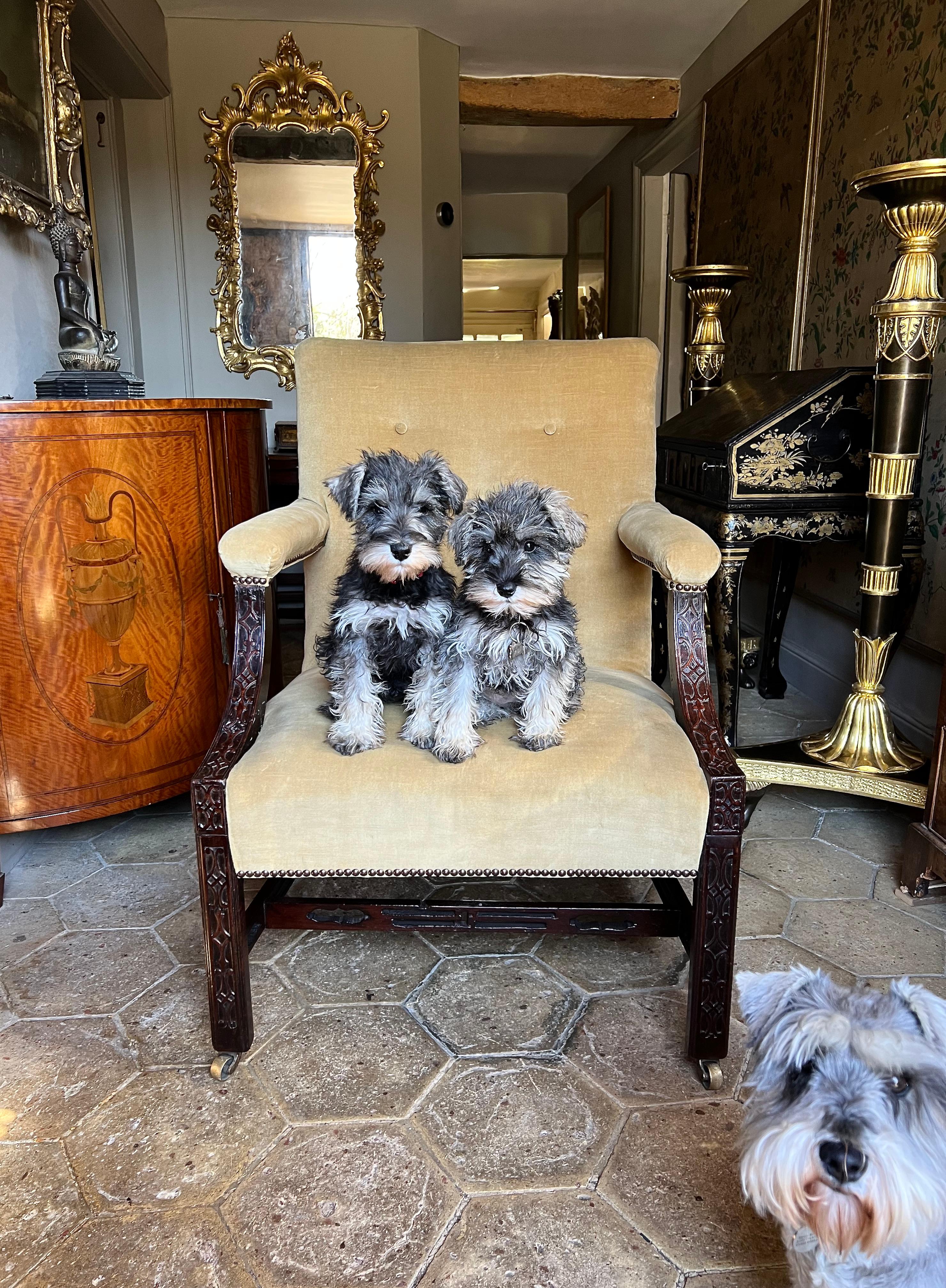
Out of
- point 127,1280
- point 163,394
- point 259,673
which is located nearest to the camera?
point 127,1280

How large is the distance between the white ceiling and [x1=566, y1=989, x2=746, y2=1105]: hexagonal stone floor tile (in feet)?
18.2

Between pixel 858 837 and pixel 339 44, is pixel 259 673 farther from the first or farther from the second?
pixel 339 44

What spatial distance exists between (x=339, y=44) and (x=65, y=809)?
5183 millimetres

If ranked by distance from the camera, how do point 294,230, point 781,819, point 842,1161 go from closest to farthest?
1. point 842,1161
2. point 781,819
3. point 294,230

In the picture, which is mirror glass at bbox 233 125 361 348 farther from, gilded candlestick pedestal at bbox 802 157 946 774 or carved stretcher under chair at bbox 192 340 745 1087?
gilded candlestick pedestal at bbox 802 157 946 774

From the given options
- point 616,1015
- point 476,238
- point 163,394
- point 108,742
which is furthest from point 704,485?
point 476,238

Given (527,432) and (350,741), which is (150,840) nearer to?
(350,741)

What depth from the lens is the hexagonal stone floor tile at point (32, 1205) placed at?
4.84 ft

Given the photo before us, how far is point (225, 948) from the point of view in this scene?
178cm

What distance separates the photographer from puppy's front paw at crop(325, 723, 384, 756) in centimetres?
178

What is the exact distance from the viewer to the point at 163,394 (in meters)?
5.96

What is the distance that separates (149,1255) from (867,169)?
11.5 ft

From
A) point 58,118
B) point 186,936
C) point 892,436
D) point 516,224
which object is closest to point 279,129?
point 58,118

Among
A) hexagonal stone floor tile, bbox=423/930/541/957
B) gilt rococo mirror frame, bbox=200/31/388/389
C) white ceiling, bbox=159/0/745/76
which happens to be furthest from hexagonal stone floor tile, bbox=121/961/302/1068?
white ceiling, bbox=159/0/745/76
